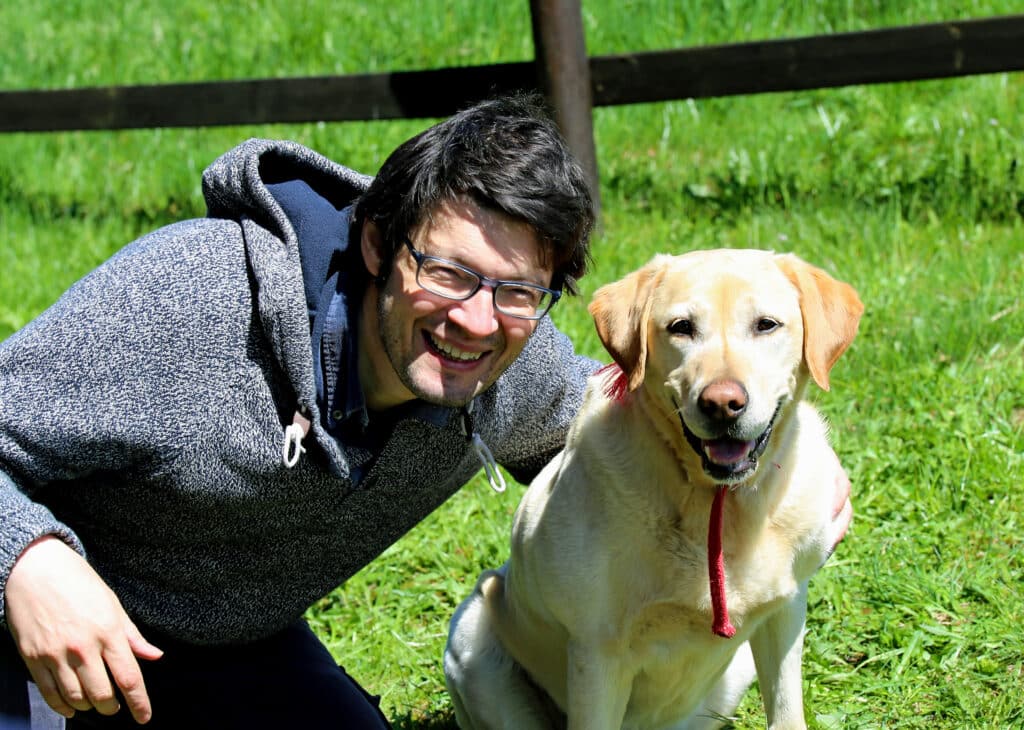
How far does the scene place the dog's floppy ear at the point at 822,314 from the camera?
2582 millimetres

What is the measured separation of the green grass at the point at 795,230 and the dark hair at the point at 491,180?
144 centimetres

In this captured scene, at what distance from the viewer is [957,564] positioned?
11.7 feet

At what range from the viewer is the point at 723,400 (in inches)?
94.0

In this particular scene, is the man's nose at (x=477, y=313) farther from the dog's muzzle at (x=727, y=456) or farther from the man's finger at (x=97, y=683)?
the man's finger at (x=97, y=683)

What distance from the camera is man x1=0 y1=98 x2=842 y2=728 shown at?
2369mm

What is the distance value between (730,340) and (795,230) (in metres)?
3.02

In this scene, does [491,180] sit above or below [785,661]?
above

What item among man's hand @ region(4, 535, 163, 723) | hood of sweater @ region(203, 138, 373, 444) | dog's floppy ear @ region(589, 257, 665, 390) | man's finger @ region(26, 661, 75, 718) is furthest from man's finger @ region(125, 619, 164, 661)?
dog's floppy ear @ region(589, 257, 665, 390)

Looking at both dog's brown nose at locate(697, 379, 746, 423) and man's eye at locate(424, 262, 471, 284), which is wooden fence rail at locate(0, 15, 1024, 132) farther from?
dog's brown nose at locate(697, 379, 746, 423)

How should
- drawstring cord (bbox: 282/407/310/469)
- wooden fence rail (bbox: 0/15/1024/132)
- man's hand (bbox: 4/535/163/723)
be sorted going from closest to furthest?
man's hand (bbox: 4/535/163/723)
drawstring cord (bbox: 282/407/310/469)
wooden fence rail (bbox: 0/15/1024/132)

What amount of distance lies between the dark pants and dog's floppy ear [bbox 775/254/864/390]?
52.3 inches

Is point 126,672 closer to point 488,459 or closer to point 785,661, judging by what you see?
point 488,459

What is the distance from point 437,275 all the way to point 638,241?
10.4 ft

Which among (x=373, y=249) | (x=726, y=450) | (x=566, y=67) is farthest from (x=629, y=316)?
(x=566, y=67)
